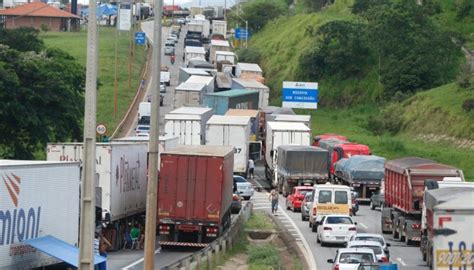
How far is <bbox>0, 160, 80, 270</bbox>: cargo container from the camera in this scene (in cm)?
2442

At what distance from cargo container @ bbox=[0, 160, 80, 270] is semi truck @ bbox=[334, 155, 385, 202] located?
35.1 meters

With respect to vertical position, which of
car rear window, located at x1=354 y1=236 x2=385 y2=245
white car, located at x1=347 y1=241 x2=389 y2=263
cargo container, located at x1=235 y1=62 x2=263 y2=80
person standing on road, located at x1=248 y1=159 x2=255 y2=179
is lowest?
person standing on road, located at x1=248 y1=159 x2=255 y2=179

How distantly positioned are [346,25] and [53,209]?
303ft

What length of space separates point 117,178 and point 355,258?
10997 mm

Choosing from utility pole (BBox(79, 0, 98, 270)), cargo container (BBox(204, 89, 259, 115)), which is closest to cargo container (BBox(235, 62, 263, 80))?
cargo container (BBox(204, 89, 259, 115))

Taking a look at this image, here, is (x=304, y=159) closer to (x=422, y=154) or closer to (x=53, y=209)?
(x=422, y=154)

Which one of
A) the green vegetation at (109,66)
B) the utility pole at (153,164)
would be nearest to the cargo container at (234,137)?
the green vegetation at (109,66)

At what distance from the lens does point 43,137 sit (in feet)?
215

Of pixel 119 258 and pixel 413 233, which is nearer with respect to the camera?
pixel 119 258

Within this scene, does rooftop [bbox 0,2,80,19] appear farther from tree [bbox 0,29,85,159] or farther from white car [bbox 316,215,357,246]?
white car [bbox 316,215,357,246]

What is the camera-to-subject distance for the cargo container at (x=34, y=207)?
24.4 metres

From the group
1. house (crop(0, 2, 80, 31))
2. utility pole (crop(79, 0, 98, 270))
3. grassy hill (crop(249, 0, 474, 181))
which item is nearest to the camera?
utility pole (crop(79, 0, 98, 270))

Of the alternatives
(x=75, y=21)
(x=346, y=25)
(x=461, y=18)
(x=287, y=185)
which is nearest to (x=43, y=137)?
(x=287, y=185)

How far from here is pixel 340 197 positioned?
49.4m
